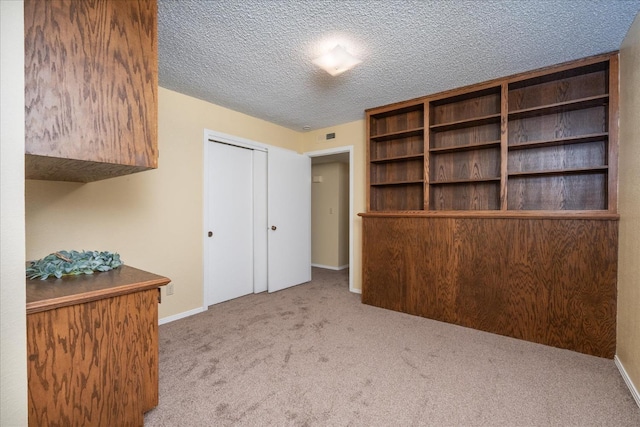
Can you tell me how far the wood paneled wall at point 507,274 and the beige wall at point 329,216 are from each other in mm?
2278

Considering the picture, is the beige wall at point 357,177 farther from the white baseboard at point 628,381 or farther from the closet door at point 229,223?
the white baseboard at point 628,381

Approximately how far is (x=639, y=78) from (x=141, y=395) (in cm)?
337

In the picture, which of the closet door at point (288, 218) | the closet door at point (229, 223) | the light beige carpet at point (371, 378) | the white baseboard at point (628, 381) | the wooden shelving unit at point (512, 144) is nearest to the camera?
the light beige carpet at point (371, 378)

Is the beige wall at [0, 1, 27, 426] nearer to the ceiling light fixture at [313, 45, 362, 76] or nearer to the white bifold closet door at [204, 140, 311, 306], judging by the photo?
the ceiling light fixture at [313, 45, 362, 76]

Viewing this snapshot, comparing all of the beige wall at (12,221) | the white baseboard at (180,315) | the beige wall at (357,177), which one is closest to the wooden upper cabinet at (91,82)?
the beige wall at (12,221)

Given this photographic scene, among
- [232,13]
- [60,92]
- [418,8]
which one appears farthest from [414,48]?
[60,92]

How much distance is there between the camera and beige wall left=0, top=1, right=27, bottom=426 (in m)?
0.88

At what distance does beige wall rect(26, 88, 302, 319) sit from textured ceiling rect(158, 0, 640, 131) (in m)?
0.43

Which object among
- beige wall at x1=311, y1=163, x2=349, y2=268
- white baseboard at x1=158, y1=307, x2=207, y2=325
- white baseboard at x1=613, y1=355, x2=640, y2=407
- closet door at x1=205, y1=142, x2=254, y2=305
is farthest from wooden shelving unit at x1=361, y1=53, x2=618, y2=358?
beige wall at x1=311, y1=163, x2=349, y2=268

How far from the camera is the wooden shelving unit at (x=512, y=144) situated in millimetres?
2316

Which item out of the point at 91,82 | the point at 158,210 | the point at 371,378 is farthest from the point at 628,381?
the point at 158,210

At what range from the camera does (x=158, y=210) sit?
2.75 meters

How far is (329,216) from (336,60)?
3.78 metres

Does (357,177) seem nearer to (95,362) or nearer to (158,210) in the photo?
(158,210)
